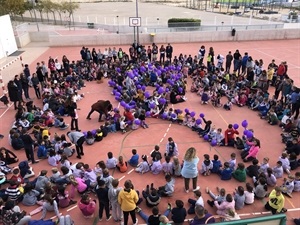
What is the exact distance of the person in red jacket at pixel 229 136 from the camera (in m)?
11.3

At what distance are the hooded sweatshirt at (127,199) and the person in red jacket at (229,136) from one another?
5597 mm

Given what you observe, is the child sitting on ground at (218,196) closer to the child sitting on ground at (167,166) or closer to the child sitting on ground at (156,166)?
the child sitting on ground at (167,166)

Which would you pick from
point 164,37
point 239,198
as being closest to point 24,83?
point 239,198

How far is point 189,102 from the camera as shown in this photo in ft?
51.1

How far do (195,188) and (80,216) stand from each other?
356cm

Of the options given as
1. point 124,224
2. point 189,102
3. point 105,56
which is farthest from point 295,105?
point 105,56

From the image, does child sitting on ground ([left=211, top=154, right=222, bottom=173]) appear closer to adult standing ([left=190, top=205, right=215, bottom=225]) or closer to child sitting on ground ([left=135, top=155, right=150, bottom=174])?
child sitting on ground ([left=135, top=155, right=150, bottom=174])

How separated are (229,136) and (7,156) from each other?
842 centimetres

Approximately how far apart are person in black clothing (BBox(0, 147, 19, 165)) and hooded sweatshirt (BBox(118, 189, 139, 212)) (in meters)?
5.43

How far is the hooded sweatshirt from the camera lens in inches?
275

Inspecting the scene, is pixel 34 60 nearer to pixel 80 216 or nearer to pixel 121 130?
pixel 121 130

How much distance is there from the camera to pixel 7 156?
10398 millimetres

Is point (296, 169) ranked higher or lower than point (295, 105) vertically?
lower

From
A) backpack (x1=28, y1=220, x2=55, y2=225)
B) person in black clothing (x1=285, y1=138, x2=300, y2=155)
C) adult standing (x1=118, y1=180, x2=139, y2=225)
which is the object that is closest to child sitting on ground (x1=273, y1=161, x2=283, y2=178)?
person in black clothing (x1=285, y1=138, x2=300, y2=155)
